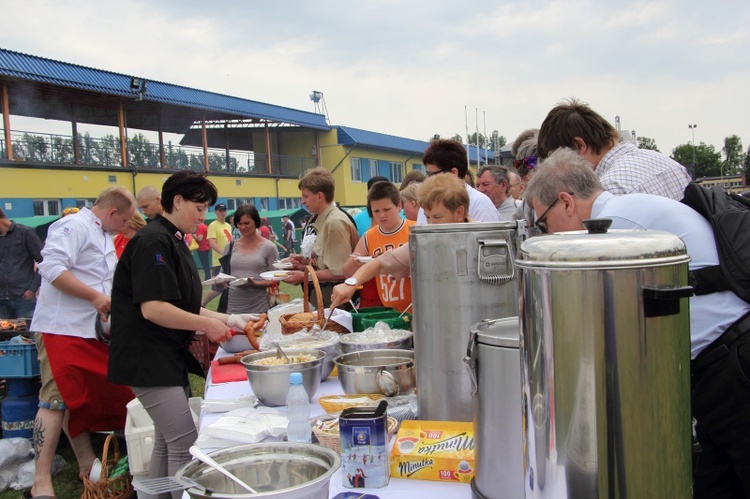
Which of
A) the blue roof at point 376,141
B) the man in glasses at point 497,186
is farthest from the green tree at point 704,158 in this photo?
the man in glasses at point 497,186

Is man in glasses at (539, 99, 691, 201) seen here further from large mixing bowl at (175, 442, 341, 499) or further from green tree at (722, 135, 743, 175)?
green tree at (722, 135, 743, 175)

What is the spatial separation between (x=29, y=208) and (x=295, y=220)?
32.4 feet

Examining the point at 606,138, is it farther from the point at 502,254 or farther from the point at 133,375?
the point at 133,375

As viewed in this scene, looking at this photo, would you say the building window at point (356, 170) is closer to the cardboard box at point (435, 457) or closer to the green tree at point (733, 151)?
the cardboard box at point (435, 457)

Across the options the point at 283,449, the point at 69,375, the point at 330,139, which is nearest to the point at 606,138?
the point at 283,449

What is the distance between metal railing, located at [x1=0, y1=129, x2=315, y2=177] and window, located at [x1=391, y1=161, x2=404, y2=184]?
919 centimetres

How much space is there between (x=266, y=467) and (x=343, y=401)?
2.14 feet

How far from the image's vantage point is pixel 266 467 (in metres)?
1.30

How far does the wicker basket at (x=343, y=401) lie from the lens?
6.29ft

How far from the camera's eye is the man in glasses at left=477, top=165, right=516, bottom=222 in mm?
5559

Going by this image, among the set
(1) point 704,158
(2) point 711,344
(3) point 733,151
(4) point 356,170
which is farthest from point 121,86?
(3) point 733,151

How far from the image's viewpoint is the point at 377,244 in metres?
3.62

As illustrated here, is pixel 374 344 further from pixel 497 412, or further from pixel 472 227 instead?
pixel 497 412

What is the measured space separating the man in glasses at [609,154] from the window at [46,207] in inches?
746
